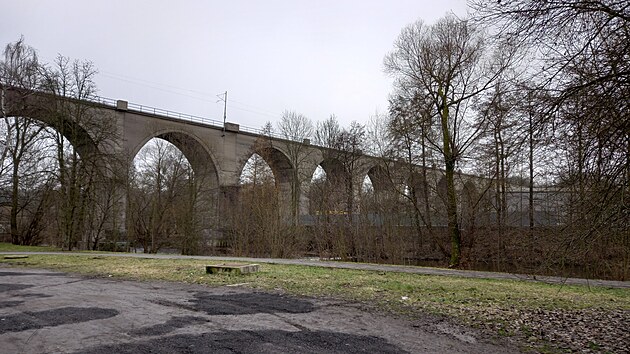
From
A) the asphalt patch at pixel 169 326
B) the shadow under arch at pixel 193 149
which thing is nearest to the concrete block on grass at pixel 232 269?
the asphalt patch at pixel 169 326

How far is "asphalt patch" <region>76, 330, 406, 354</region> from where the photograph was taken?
487 cm

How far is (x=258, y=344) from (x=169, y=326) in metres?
1.49

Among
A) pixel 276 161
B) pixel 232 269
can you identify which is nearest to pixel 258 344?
pixel 232 269

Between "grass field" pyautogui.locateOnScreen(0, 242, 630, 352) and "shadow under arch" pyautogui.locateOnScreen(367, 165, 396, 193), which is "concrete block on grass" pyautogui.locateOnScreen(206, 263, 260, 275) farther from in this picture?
"shadow under arch" pyautogui.locateOnScreen(367, 165, 396, 193)

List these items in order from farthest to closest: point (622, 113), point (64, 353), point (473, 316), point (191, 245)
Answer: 1. point (191, 245)
2. point (473, 316)
3. point (622, 113)
4. point (64, 353)

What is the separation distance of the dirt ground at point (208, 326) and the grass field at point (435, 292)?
748mm

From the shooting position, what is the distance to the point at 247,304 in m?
7.92

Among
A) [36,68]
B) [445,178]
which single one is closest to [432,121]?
[445,178]

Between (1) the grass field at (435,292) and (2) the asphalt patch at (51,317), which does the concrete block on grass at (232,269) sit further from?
(2) the asphalt patch at (51,317)

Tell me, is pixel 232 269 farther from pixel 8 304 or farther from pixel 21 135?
pixel 21 135

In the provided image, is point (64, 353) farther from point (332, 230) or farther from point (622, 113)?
point (332, 230)

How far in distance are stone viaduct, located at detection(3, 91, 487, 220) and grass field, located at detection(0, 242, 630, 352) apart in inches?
456

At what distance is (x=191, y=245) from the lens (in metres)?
29.7

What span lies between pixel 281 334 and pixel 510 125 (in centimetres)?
385
